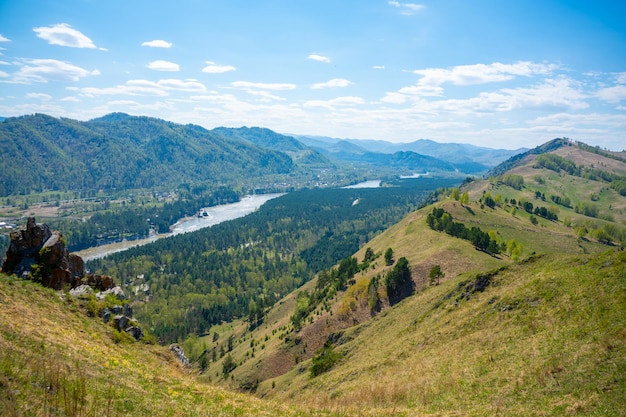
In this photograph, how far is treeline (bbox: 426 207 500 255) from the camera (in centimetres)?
10879

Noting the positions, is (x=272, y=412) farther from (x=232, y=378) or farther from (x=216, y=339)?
(x=216, y=339)

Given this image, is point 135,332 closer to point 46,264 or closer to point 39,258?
point 46,264

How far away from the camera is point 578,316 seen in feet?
124

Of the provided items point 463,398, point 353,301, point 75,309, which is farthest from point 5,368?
point 353,301

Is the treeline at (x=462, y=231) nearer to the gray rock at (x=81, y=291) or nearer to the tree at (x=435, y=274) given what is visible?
the tree at (x=435, y=274)

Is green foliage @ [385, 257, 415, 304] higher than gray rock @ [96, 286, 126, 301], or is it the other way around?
gray rock @ [96, 286, 126, 301]

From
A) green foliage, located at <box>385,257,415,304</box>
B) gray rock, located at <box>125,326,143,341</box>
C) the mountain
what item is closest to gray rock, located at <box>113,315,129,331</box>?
gray rock, located at <box>125,326,143,341</box>

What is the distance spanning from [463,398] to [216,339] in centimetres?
13300

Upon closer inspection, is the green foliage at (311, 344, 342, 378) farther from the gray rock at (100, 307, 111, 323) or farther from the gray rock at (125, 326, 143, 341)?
the gray rock at (100, 307, 111, 323)

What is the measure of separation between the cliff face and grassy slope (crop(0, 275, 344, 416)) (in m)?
10.3

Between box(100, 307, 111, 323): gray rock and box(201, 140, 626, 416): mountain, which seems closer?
box(201, 140, 626, 416): mountain

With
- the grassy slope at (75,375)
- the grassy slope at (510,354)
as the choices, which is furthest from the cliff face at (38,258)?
the grassy slope at (510,354)

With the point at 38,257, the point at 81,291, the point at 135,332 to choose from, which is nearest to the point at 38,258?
the point at 38,257

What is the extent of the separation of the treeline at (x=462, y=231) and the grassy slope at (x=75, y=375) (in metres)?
97.3
